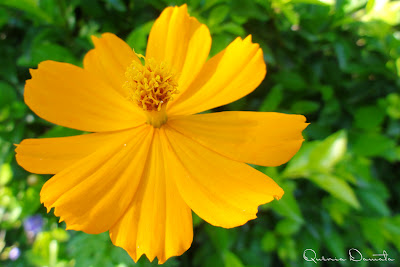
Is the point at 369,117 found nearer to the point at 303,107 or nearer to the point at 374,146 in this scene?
the point at 374,146

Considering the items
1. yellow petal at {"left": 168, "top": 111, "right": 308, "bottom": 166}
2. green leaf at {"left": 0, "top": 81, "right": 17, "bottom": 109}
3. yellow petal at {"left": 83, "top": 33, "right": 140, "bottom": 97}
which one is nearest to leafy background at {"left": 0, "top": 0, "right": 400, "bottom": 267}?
green leaf at {"left": 0, "top": 81, "right": 17, "bottom": 109}

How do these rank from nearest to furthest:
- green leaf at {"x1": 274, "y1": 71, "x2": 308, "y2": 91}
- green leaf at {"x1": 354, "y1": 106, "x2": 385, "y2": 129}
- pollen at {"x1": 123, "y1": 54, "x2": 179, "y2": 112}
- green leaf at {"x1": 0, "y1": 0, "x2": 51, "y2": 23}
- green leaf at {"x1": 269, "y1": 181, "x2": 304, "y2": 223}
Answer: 1. pollen at {"x1": 123, "y1": 54, "x2": 179, "y2": 112}
2. green leaf at {"x1": 0, "y1": 0, "x2": 51, "y2": 23}
3. green leaf at {"x1": 269, "y1": 181, "x2": 304, "y2": 223}
4. green leaf at {"x1": 274, "y1": 71, "x2": 308, "y2": 91}
5. green leaf at {"x1": 354, "y1": 106, "x2": 385, "y2": 129}

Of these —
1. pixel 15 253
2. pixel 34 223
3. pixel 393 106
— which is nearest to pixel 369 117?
pixel 393 106

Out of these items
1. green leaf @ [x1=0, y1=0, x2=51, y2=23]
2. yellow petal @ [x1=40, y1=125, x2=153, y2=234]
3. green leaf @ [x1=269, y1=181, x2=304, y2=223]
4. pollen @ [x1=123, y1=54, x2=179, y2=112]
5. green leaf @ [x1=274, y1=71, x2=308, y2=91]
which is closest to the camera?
yellow petal @ [x1=40, y1=125, x2=153, y2=234]

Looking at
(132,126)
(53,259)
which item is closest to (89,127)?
(132,126)

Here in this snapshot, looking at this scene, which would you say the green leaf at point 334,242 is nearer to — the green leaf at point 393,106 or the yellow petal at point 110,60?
the green leaf at point 393,106

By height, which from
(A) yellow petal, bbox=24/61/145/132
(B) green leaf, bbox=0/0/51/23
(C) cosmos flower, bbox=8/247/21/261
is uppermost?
(B) green leaf, bbox=0/0/51/23

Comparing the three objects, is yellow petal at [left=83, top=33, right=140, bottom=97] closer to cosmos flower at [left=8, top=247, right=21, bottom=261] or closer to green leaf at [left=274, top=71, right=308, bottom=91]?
green leaf at [left=274, top=71, right=308, bottom=91]

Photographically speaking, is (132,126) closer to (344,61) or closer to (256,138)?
(256,138)
